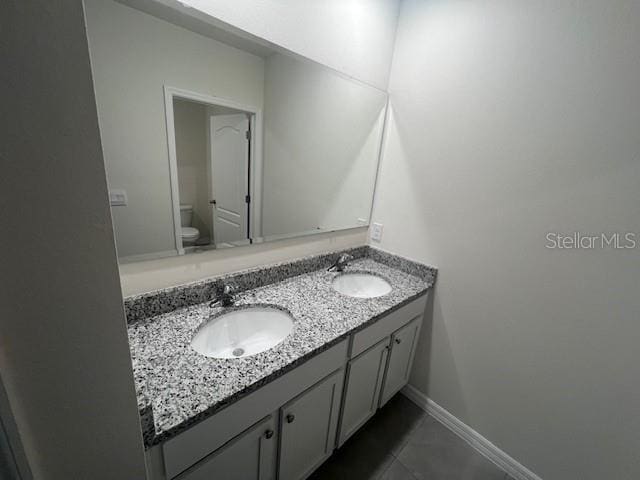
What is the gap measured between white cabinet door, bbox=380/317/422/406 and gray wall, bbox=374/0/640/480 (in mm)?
136

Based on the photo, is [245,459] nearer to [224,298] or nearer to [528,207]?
[224,298]

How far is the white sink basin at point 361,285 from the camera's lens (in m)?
1.56

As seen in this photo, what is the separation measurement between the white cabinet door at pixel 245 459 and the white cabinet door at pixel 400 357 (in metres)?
0.72

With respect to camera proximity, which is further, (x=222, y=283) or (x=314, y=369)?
(x=222, y=283)

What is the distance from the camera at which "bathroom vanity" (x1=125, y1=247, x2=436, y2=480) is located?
688mm

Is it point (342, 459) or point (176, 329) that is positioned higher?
point (176, 329)

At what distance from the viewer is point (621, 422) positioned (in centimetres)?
107

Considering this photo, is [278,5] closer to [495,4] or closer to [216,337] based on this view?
[495,4]

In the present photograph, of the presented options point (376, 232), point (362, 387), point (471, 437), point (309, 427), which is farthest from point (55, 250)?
point (471, 437)

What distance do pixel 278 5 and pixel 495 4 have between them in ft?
3.04

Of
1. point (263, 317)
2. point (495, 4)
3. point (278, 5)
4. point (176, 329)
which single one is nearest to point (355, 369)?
point (263, 317)

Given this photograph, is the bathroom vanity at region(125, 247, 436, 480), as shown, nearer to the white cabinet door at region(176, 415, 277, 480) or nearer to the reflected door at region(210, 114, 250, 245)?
the white cabinet door at region(176, 415, 277, 480)

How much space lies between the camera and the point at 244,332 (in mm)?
1119

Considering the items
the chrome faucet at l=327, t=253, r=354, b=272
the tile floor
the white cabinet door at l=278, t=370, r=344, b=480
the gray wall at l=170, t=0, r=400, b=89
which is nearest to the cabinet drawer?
the white cabinet door at l=278, t=370, r=344, b=480
